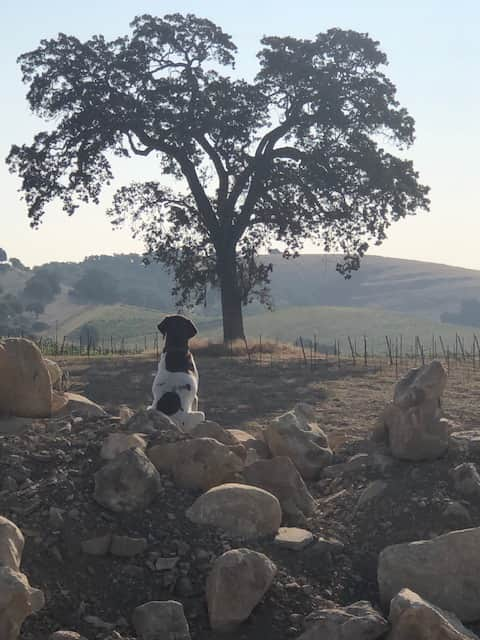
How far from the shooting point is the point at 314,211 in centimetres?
1889

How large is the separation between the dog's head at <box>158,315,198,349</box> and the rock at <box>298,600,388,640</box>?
4.10 m

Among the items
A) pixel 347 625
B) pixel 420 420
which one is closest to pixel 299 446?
pixel 420 420

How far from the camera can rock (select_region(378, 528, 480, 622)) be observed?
4453 mm

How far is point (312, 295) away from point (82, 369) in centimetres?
8900

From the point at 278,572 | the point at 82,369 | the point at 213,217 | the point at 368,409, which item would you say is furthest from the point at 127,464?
the point at 213,217

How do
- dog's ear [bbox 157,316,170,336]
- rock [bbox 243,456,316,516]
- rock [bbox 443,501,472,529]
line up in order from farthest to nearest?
dog's ear [bbox 157,316,170,336]
rock [bbox 243,456,316,516]
rock [bbox 443,501,472,529]

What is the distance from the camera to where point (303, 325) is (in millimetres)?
67250

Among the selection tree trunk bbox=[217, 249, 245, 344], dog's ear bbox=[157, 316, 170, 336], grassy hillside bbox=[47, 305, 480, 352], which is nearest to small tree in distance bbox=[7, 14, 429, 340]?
tree trunk bbox=[217, 249, 245, 344]

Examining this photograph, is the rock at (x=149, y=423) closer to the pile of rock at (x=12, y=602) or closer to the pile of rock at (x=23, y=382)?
the pile of rock at (x=23, y=382)

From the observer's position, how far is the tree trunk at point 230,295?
61.9ft

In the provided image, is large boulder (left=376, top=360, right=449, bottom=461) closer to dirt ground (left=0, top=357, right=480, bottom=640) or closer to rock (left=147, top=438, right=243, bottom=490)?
dirt ground (left=0, top=357, right=480, bottom=640)

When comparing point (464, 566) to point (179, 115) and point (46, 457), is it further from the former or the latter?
point (179, 115)

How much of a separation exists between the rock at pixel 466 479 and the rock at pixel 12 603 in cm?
289

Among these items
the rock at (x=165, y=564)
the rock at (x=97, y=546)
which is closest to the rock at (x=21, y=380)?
the rock at (x=97, y=546)
